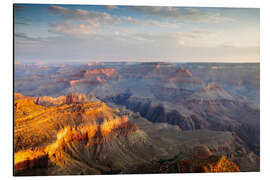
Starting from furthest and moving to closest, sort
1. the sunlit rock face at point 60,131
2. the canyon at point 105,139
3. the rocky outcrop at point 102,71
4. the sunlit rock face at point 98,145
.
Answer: the rocky outcrop at point 102,71 < the canyon at point 105,139 < the sunlit rock face at point 98,145 < the sunlit rock face at point 60,131

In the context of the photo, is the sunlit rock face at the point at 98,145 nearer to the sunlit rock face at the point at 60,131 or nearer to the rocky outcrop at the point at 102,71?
the sunlit rock face at the point at 60,131

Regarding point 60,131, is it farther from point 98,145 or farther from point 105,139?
point 105,139

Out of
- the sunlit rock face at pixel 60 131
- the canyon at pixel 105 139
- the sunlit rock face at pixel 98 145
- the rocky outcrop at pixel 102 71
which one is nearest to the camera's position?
the sunlit rock face at pixel 60 131

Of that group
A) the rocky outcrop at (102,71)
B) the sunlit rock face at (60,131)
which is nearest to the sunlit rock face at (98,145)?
the sunlit rock face at (60,131)

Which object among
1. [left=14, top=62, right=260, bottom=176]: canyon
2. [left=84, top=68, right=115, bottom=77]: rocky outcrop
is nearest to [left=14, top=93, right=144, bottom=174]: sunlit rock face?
[left=14, top=62, right=260, bottom=176]: canyon

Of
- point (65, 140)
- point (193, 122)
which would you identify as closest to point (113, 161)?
point (65, 140)

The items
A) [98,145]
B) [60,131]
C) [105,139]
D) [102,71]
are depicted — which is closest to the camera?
[60,131]

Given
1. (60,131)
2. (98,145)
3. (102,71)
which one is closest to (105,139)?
(98,145)

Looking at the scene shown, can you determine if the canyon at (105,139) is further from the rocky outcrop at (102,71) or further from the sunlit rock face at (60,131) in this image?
the rocky outcrop at (102,71)

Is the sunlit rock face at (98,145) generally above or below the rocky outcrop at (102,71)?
below

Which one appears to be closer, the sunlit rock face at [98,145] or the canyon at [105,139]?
the sunlit rock face at [98,145]
